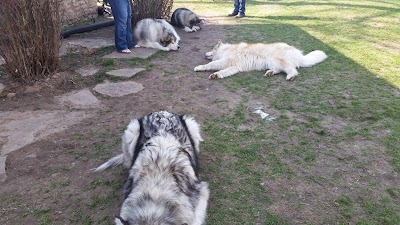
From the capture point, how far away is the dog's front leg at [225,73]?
5.54m

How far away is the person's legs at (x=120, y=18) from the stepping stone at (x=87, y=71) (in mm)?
1023

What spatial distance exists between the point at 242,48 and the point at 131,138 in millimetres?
3476

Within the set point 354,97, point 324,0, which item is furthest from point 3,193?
point 324,0

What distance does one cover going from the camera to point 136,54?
260 inches

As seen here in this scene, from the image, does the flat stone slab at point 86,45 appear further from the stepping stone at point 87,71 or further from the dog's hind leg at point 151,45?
the stepping stone at point 87,71

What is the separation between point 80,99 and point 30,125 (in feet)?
2.89

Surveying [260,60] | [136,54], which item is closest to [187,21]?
[136,54]

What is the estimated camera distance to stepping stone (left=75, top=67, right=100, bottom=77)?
551cm

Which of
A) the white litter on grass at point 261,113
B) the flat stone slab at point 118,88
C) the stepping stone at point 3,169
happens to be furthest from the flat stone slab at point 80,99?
the white litter on grass at point 261,113

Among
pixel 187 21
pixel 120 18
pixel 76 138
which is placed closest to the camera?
pixel 76 138

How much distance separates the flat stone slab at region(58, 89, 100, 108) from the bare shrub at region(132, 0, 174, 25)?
3.90m

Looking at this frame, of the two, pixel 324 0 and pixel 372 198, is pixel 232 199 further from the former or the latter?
pixel 324 0

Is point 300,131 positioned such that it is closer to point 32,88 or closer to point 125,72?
point 125,72

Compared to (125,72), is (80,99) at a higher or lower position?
lower
